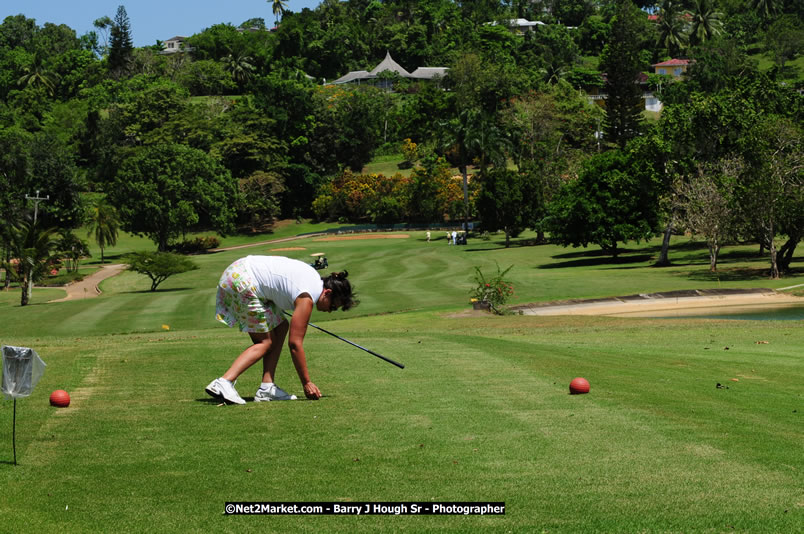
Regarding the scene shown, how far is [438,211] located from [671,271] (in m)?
63.6

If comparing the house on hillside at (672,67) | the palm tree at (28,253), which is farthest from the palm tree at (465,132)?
the house on hillside at (672,67)

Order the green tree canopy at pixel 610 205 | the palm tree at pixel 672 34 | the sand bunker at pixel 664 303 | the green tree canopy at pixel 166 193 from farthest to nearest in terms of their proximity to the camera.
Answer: the palm tree at pixel 672 34 → the green tree canopy at pixel 166 193 → the green tree canopy at pixel 610 205 → the sand bunker at pixel 664 303

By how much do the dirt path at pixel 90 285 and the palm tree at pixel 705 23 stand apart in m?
136

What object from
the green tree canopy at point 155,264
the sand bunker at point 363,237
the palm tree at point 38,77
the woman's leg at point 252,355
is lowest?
the sand bunker at point 363,237

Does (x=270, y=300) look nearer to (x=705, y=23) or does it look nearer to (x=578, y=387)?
(x=578, y=387)

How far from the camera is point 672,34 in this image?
185625 millimetres

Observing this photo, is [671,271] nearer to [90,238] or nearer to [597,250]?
[597,250]

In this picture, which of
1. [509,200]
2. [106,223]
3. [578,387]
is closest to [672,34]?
[509,200]

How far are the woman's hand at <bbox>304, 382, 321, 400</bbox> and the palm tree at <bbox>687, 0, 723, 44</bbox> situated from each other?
18318cm

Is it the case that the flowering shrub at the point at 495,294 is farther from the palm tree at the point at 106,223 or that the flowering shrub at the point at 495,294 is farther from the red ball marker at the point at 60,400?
the palm tree at the point at 106,223

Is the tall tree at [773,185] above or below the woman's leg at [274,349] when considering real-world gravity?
above

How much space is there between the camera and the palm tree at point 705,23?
178875 mm

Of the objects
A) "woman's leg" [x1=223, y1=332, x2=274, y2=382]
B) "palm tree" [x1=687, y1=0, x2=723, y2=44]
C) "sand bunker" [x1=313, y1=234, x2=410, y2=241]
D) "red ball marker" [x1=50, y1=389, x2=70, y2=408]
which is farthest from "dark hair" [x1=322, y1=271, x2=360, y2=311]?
"palm tree" [x1=687, y1=0, x2=723, y2=44]

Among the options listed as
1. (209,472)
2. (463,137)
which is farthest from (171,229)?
(209,472)
